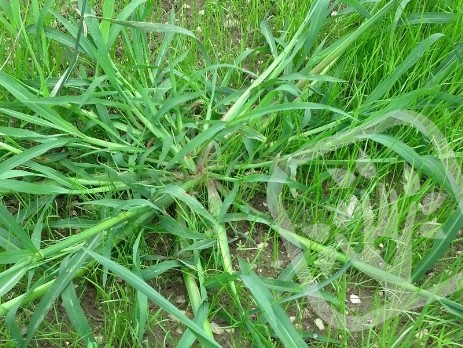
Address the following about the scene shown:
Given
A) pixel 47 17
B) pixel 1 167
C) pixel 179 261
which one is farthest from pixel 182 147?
pixel 47 17

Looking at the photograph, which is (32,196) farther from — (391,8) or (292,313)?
(391,8)

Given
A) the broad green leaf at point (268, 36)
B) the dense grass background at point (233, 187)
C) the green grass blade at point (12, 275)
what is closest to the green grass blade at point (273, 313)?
the dense grass background at point (233, 187)

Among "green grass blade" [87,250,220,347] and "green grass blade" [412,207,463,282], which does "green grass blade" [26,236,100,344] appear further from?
"green grass blade" [412,207,463,282]

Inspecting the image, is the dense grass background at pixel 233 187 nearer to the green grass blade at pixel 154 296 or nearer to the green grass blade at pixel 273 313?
the green grass blade at pixel 273 313

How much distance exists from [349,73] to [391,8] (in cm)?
20

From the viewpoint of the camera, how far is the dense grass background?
152cm

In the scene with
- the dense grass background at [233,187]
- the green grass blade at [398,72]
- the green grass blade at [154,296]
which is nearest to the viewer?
the green grass blade at [154,296]

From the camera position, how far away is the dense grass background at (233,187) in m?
1.52

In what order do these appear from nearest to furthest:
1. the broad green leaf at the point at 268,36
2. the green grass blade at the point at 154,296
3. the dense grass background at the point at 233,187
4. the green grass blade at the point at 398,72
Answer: the green grass blade at the point at 154,296 < the dense grass background at the point at 233,187 < the green grass blade at the point at 398,72 < the broad green leaf at the point at 268,36

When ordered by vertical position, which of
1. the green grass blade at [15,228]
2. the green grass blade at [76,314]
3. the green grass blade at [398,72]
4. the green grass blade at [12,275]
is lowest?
the green grass blade at [76,314]

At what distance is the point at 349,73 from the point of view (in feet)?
6.49

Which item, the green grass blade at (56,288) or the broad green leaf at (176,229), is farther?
the broad green leaf at (176,229)

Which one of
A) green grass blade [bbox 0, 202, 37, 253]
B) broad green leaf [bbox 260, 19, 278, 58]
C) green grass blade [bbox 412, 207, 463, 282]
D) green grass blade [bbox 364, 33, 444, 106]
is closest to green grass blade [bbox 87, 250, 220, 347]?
green grass blade [bbox 0, 202, 37, 253]

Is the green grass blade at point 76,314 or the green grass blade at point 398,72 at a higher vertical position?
the green grass blade at point 398,72
